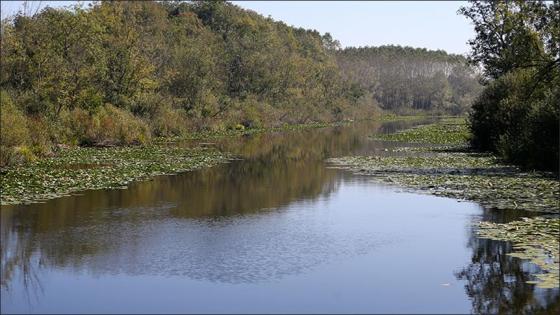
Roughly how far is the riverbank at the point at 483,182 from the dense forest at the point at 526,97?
49.7 inches

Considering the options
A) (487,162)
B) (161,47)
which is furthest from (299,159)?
(161,47)

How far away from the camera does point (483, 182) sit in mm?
27922

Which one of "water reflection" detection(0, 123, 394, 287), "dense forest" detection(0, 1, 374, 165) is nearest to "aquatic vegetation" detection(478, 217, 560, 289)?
"water reflection" detection(0, 123, 394, 287)

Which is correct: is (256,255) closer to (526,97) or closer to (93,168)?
(93,168)

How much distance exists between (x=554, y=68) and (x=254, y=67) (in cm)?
6618

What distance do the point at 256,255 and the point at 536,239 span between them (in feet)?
23.4

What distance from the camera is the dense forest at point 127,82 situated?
1730 inches

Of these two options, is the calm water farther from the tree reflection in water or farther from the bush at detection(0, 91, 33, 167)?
the bush at detection(0, 91, 33, 167)

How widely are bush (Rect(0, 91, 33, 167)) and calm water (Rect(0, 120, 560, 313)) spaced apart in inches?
333

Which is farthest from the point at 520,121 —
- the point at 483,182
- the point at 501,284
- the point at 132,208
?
the point at 501,284

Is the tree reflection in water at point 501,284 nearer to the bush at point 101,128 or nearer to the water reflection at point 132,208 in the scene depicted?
the water reflection at point 132,208

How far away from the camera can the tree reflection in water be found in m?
11.9

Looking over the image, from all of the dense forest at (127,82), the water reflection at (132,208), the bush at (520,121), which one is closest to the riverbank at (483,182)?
the bush at (520,121)

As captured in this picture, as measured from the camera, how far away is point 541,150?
31.8 m
